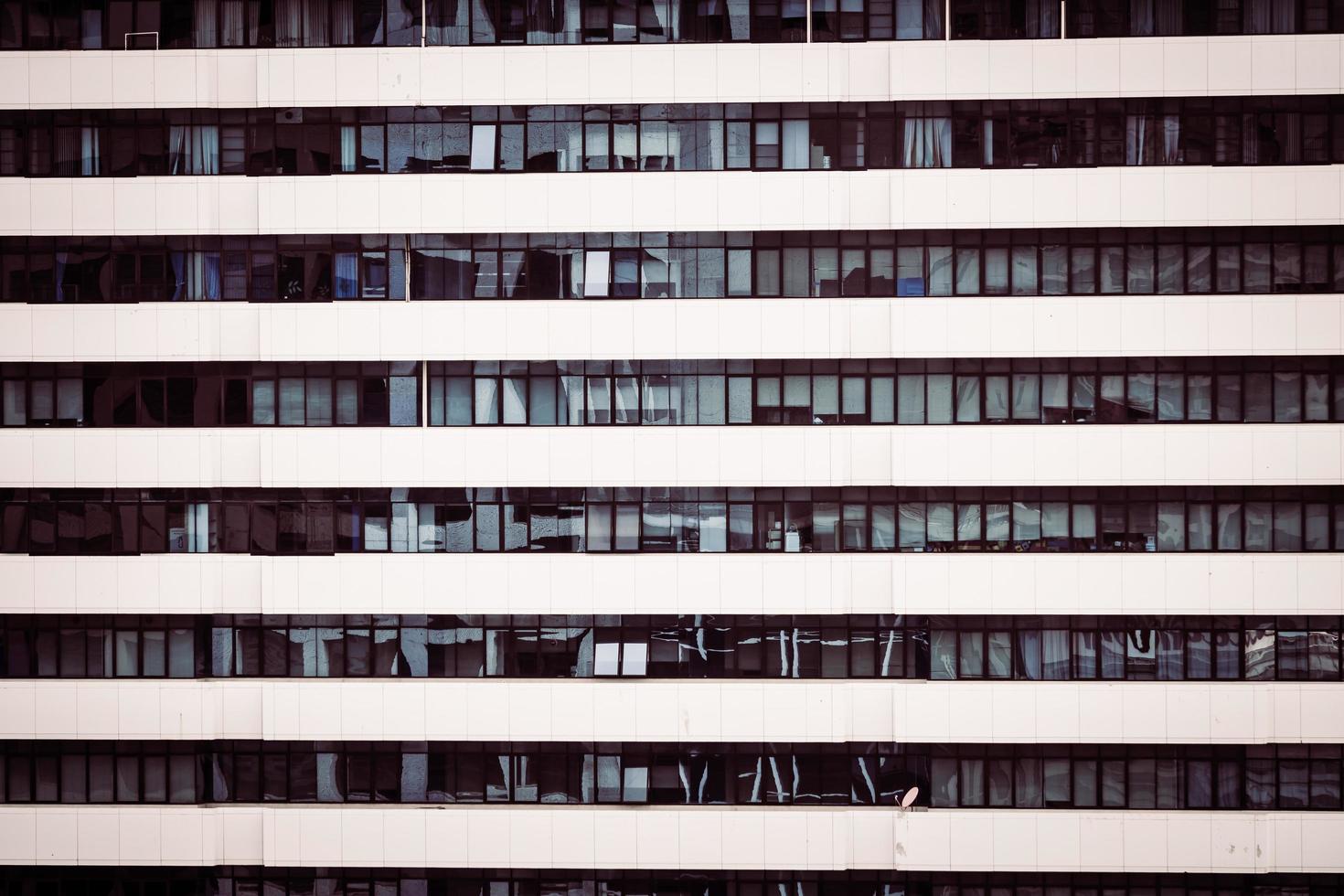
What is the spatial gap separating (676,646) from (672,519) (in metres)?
1.86

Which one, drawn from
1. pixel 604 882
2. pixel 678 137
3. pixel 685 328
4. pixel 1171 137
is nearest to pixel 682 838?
pixel 604 882

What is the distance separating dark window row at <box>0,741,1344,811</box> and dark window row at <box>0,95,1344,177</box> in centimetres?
849

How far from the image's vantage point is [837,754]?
13.4 metres

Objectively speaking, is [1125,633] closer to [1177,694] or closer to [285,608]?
[1177,694]

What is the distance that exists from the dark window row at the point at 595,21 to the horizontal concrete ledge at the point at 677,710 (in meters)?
9.36

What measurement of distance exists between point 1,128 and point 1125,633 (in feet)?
59.3

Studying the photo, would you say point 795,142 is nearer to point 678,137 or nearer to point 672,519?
point 678,137

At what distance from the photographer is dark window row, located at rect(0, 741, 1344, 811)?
43.6ft

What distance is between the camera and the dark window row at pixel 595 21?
1320 cm

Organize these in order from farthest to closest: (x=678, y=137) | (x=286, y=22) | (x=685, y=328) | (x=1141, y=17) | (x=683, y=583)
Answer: (x=286, y=22)
(x=678, y=137)
(x=1141, y=17)
(x=683, y=583)
(x=685, y=328)

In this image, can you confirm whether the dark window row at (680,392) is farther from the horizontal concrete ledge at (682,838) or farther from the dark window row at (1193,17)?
the horizontal concrete ledge at (682,838)

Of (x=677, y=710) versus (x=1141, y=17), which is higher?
(x=1141, y=17)

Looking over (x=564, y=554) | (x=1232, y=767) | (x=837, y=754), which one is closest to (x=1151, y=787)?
(x=1232, y=767)

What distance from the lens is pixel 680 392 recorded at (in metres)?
13.4
